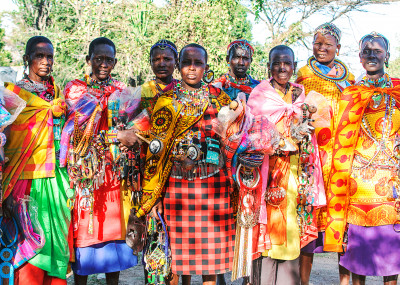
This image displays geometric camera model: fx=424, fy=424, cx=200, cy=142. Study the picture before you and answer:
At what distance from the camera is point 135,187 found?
3725mm

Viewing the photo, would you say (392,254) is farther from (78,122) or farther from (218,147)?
(78,122)

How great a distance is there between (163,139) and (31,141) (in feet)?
3.60

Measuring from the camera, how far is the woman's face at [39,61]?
3.67 m

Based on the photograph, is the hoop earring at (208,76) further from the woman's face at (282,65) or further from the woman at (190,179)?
the woman's face at (282,65)

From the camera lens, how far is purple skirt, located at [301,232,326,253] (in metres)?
4.10

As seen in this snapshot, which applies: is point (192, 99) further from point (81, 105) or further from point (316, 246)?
point (316, 246)

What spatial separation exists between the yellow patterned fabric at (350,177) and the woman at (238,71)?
0.98m

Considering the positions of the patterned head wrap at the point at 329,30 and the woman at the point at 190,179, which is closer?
the woman at the point at 190,179

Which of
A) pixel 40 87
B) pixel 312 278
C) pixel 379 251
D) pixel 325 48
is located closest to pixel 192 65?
pixel 40 87

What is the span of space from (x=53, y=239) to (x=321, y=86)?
2836 mm

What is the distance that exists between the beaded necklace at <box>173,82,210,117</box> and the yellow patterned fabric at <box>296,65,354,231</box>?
121 centimetres

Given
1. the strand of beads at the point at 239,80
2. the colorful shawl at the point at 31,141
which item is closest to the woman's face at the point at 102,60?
the colorful shawl at the point at 31,141

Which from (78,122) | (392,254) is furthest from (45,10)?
(392,254)

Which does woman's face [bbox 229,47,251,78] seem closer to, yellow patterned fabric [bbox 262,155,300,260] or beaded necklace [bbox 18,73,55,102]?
yellow patterned fabric [bbox 262,155,300,260]
